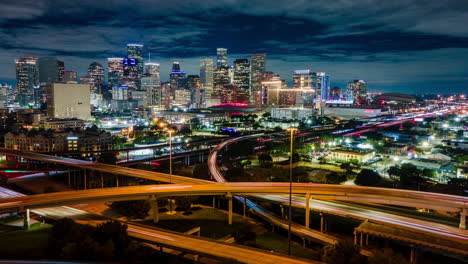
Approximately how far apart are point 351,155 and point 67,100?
376ft

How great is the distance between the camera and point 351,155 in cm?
5972

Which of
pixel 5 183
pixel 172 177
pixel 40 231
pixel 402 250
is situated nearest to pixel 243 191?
pixel 172 177

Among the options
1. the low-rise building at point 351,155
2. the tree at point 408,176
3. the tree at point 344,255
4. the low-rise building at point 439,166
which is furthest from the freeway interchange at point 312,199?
the low-rise building at point 351,155

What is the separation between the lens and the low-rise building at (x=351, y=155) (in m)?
58.8

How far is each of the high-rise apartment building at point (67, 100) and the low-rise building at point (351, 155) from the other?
10957cm

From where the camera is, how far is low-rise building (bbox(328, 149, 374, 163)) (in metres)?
58.8

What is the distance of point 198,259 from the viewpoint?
69.5 ft

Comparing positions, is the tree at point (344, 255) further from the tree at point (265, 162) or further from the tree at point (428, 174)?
the tree at point (265, 162)

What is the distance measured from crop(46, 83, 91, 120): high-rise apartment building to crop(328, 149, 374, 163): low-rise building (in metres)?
110

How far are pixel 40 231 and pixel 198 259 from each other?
14.0 metres

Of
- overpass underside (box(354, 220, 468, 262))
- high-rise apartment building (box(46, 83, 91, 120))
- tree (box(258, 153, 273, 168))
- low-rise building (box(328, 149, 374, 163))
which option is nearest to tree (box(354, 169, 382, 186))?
low-rise building (box(328, 149, 374, 163))

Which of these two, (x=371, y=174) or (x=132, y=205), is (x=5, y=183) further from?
(x=371, y=174)

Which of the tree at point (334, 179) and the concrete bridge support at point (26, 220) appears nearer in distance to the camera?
the concrete bridge support at point (26, 220)

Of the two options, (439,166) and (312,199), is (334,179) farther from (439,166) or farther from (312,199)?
(439,166)
